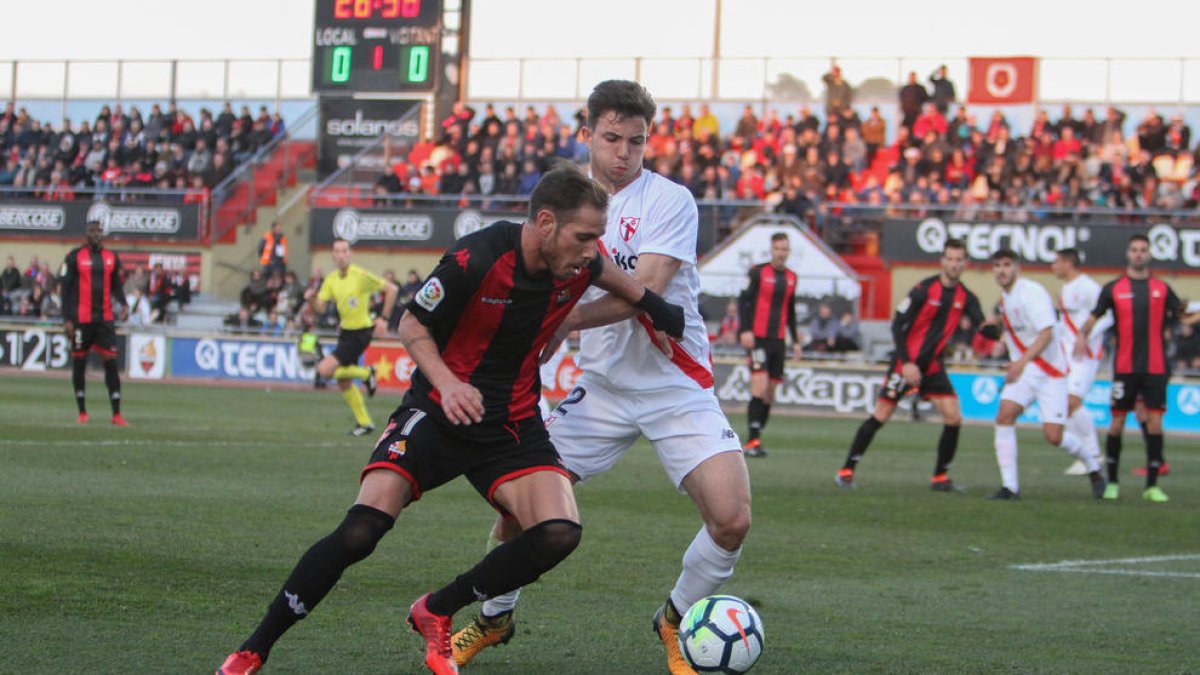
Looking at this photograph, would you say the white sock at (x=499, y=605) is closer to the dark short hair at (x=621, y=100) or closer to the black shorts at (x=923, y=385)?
the dark short hair at (x=621, y=100)

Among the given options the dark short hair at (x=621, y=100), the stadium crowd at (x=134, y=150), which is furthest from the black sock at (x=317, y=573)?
the stadium crowd at (x=134, y=150)

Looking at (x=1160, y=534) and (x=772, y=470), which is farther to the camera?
(x=772, y=470)

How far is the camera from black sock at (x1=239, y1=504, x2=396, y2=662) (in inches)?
201

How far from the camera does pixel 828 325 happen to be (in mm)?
27656

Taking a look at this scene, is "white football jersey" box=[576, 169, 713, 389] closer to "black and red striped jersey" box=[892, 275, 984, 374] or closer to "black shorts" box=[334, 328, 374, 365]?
"black and red striped jersey" box=[892, 275, 984, 374]

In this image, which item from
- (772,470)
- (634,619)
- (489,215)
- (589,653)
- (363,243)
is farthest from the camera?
(363,243)

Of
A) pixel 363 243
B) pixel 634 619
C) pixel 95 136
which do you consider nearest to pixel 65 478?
pixel 634 619

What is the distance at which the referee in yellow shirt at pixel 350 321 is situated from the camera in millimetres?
17703

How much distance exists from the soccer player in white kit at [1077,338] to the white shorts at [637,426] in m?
8.61

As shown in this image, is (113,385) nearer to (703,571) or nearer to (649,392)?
(649,392)

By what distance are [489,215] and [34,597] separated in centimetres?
2570

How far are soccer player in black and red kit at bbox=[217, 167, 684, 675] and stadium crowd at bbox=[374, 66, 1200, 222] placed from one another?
22.7 meters

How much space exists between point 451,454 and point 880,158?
2684 cm

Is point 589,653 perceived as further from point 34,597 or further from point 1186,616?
point 1186,616
